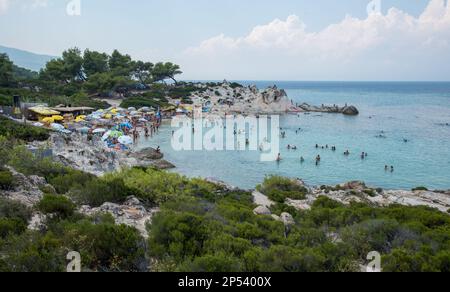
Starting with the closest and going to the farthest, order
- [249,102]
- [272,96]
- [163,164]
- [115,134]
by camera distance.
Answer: [163,164]
[115,134]
[272,96]
[249,102]

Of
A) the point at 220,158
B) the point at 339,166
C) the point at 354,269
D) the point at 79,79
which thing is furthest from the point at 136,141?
the point at 79,79

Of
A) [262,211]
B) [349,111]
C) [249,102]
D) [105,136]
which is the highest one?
[249,102]

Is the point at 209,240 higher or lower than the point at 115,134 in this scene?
higher

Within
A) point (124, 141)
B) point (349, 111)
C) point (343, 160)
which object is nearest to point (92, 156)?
point (124, 141)

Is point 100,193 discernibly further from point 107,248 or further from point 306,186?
point 306,186

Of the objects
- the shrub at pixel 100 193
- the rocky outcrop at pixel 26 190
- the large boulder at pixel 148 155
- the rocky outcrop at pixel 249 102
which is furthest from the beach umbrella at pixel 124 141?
the rocky outcrop at pixel 249 102

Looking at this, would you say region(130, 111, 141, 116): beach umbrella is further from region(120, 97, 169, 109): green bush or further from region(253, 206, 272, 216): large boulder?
region(253, 206, 272, 216): large boulder
